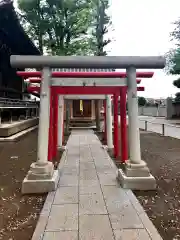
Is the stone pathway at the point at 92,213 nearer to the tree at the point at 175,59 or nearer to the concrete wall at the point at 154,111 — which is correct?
the tree at the point at 175,59

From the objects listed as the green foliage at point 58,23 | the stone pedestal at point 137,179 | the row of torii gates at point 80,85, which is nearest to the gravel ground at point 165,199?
the stone pedestal at point 137,179

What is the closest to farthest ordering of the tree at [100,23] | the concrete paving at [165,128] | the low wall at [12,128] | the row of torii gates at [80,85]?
the row of torii gates at [80,85] → the low wall at [12,128] → the concrete paving at [165,128] → the tree at [100,23]

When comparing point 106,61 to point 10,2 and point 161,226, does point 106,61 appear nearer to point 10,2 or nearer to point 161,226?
point 161,226

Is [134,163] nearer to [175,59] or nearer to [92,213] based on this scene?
[92,213]

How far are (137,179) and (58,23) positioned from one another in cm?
2173

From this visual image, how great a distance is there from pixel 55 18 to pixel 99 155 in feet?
62.6

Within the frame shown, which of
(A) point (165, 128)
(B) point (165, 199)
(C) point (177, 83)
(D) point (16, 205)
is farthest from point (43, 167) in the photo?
(C) point (177, 83)

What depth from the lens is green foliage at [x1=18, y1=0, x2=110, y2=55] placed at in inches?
887

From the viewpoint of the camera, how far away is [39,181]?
4.37 m

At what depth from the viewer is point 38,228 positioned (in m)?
3.02

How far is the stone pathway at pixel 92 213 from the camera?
288cm

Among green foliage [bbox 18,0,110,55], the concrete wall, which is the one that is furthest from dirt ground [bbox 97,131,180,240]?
the concrete wall

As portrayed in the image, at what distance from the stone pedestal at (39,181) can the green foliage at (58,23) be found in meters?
18.7

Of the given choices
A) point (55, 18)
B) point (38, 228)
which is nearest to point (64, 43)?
point (55, 18)
